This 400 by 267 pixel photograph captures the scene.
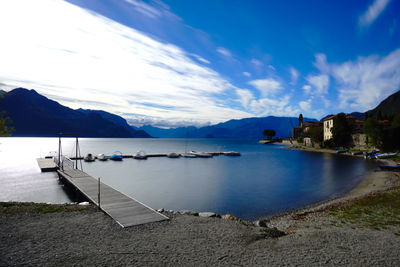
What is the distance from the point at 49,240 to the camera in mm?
8539

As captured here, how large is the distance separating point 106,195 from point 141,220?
6.79m

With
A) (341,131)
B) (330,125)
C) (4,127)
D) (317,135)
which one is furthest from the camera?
(317,135)

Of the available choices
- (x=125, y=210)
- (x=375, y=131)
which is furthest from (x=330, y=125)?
(x=125, y=210)

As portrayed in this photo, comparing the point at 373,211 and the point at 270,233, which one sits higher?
the point at 270,233

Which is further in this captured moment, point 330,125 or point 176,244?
point 330,125

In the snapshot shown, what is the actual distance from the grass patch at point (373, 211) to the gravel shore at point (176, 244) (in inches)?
50.7

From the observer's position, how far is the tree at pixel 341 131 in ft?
259

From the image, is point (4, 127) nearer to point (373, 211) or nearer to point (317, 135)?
point (373, 211)

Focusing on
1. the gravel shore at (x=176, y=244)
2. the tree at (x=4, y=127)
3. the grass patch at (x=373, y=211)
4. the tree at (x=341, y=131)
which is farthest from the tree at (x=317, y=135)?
the tree at (x=4, y=127)

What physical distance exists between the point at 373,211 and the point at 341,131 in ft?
246

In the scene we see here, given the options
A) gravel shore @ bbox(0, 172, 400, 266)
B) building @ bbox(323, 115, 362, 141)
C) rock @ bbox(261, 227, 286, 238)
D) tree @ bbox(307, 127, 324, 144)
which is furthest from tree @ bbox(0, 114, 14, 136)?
tree @ bbox(307, 127, 324, 144)

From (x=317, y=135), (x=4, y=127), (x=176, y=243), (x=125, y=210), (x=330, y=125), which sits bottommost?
(x=125, y=210)

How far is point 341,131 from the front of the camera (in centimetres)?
7912

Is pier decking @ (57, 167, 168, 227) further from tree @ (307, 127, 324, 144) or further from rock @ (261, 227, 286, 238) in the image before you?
tree @ (307, 127, 324, 144)
